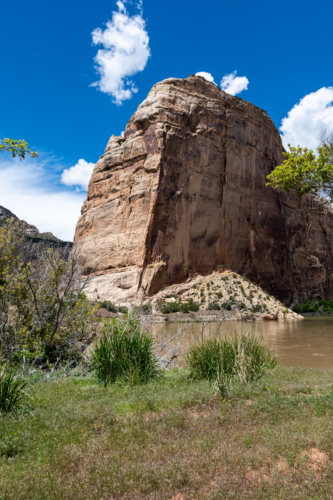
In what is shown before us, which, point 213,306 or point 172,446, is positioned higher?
point 213,306

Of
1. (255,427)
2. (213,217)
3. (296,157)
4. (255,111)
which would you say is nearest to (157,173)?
(213,217)

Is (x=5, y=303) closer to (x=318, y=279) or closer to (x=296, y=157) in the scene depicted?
(x=296, y=157)

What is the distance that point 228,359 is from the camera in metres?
8.93

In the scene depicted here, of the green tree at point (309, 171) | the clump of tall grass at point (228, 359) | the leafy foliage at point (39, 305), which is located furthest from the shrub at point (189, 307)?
the clump of tall grass at point (228, 359)

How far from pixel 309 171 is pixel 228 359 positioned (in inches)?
513

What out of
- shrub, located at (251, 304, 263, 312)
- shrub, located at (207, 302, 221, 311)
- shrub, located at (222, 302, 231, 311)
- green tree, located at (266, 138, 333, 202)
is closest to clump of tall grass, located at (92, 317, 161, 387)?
green tree, located at (266, 138, 333, 202)

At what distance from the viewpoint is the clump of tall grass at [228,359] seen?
8.51 metres

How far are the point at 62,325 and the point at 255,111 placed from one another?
59.7 meters

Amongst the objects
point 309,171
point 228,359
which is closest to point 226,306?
point 309,171

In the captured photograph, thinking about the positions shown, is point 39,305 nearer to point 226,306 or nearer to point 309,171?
point 309,171

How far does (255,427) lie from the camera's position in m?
5.56

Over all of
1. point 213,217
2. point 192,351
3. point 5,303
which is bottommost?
point 192,351

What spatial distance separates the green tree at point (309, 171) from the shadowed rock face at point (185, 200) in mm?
31185

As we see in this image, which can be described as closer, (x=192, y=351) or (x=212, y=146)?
(x=192, y=351)
